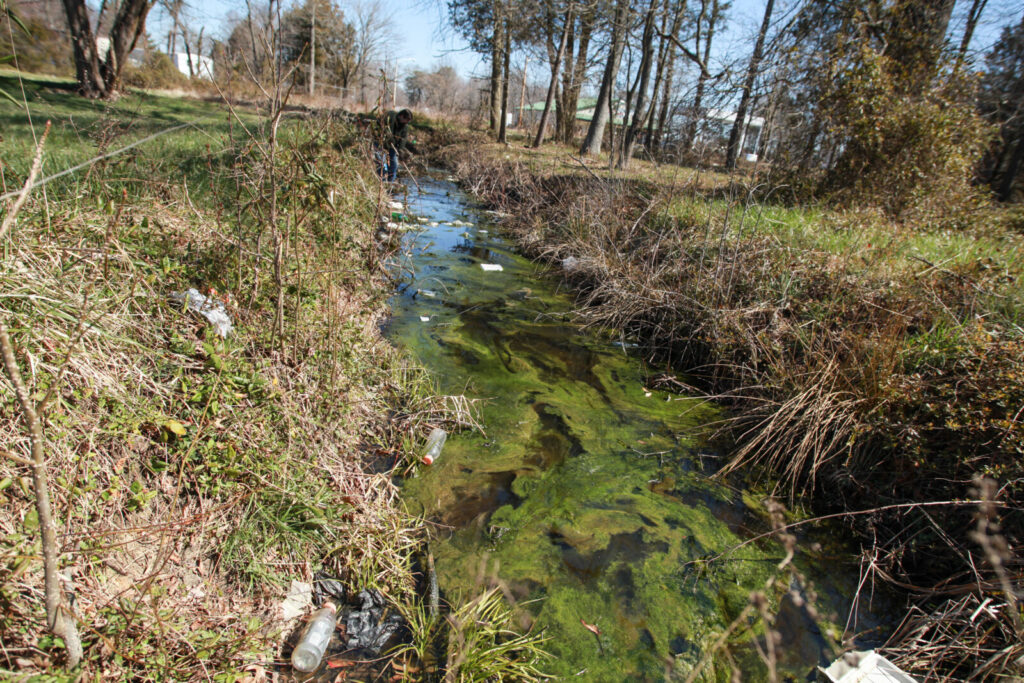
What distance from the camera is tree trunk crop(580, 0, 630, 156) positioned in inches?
466

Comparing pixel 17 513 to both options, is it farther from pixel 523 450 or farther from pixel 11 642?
pixel 523 450

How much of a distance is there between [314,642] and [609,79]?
14.8m

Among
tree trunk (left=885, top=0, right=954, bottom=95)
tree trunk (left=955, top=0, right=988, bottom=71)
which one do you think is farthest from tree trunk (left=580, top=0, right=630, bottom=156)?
tree trunk (left=955, top=0, right=988, bottom=71)

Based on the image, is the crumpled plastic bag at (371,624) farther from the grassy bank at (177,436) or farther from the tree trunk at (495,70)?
the tree trunk at (495,70)

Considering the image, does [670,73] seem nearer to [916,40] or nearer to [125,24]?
[916,40]

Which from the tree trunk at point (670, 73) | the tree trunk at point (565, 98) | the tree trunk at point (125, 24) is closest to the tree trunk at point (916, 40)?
the tree trunk at point (670, 73)

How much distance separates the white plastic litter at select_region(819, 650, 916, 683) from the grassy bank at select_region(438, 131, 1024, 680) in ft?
0.72

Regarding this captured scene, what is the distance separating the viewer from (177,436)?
235cm

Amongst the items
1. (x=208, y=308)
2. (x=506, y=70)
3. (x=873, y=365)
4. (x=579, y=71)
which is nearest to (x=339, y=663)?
(x=208, y=308)

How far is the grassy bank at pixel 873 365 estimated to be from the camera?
104 inches

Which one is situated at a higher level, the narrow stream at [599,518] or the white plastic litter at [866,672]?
the white plastic litter at [866,672]

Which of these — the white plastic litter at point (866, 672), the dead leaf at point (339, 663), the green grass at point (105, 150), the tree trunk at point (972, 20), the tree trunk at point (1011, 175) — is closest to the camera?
the white plastic litter at point (866, 672)

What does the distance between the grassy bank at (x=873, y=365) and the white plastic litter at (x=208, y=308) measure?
3.20 metres

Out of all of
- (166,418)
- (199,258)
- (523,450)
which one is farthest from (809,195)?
(166,418)
